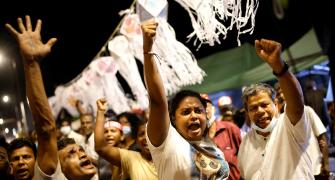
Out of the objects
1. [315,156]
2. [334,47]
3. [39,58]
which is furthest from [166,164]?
[334,47]

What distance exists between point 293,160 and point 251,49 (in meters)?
8.44

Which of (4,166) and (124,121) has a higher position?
(124,121)

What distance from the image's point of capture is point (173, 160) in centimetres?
272

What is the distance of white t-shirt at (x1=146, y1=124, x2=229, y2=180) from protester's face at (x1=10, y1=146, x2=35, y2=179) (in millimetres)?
1384

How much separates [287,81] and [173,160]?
0.99 meters

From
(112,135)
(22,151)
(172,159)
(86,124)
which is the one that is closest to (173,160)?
(172,159)

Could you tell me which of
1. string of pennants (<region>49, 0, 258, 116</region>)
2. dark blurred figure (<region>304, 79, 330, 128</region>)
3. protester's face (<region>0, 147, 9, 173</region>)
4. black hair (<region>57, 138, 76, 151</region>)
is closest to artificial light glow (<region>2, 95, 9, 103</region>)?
string of pennants (<region>49, 0, 258, 116</region>)

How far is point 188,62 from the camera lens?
544 centimetres

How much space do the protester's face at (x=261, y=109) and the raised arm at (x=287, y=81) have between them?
0.79 metres

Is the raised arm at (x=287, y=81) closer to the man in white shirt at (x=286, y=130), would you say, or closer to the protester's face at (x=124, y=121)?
the man in white shirt at (x=286, y=130)

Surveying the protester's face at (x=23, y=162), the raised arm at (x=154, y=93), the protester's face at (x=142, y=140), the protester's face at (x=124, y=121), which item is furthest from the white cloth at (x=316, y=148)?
the protester's face at (x=23, y=162)

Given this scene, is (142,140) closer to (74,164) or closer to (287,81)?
(74,164)

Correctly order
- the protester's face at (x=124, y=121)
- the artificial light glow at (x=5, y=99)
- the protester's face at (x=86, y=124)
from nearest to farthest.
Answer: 1. the protester's face at (x=124, y=121)
2. the protester's face at (x=86, y=124)
3. the artificial light glow at (x=5, y=99)

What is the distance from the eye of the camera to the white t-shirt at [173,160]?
8.93ft
